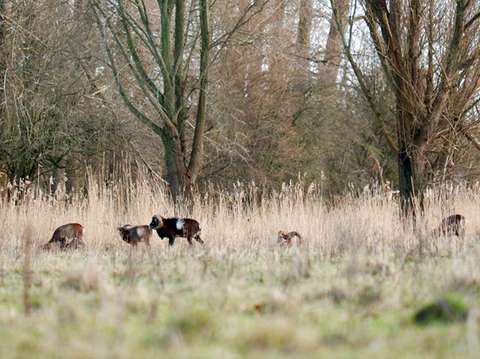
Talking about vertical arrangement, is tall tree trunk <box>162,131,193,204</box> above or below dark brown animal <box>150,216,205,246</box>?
above

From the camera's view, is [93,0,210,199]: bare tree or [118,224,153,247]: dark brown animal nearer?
[118,224,153,247]: dark brown animal

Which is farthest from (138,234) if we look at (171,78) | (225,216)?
(171,78)

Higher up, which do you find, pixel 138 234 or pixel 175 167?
pixel 175 167

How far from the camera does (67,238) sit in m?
10.4

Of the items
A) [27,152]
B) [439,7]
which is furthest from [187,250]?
[27,152]

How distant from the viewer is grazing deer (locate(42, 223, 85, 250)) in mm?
10125

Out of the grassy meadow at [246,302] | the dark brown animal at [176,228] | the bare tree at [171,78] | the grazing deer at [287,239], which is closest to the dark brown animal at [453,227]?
the grassy meadow at [246,302]

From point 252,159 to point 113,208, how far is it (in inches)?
366

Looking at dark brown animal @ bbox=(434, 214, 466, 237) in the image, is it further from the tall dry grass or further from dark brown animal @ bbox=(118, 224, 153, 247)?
dark brown animal @ bbox=(118, 224, 153, 247)

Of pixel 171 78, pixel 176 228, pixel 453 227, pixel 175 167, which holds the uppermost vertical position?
pixel 171 78

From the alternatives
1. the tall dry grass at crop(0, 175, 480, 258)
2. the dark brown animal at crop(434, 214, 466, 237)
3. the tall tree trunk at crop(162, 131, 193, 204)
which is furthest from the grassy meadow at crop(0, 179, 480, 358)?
the tall tree trunk at crop(162, 131, 193, 204)

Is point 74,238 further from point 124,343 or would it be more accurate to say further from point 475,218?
point 124,343

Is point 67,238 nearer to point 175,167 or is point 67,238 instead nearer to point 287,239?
point 287,239

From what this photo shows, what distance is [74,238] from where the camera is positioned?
10.4 meters
